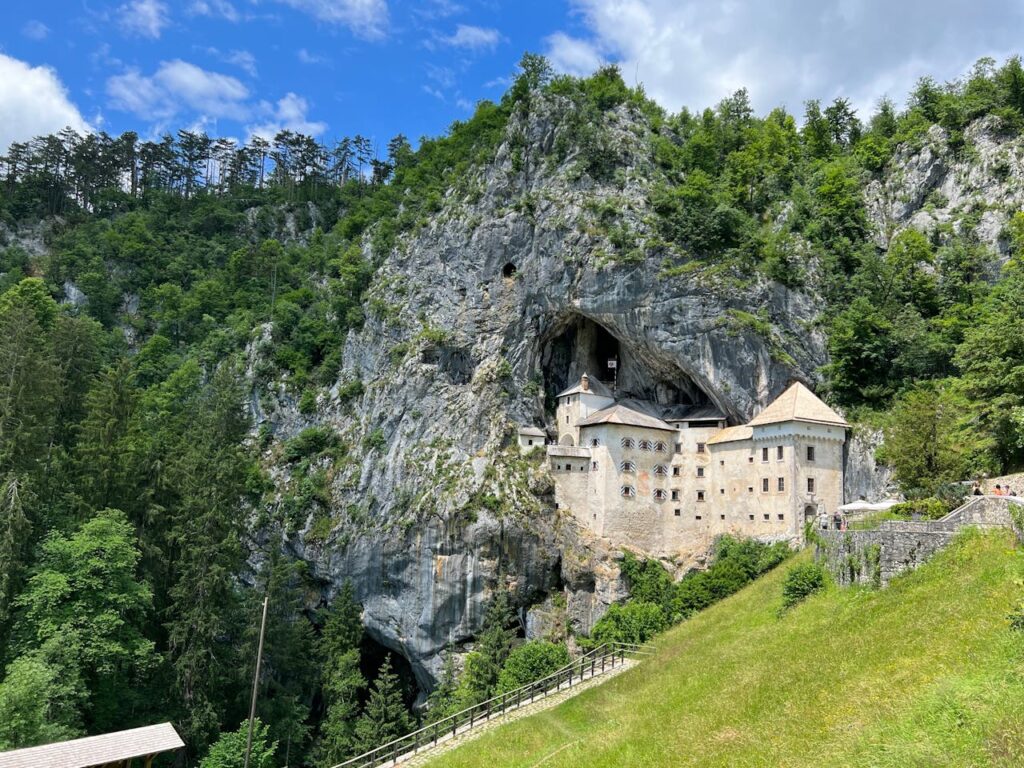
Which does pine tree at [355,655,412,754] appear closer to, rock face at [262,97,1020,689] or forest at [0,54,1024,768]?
forest at [0,54,1024,768]

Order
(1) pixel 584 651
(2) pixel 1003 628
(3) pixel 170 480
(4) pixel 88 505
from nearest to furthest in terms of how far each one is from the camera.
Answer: (2) pixel 1003 628 < (4) pixel 88 505 < (3) pixel 170 480 < (1) pixel 584 651

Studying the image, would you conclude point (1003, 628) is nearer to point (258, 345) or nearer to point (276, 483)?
point (276, 483)

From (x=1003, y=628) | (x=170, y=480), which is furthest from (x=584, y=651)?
(x=1003, y=628)

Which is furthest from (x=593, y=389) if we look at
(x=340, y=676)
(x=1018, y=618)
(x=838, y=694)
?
(x=1018, y=618)

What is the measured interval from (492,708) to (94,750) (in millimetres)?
14004

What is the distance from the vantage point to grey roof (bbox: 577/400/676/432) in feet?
169

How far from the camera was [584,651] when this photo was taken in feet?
151

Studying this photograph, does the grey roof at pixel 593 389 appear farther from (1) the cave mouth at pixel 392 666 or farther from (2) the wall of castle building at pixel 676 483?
(1) the cave mouth at pixel 392 666

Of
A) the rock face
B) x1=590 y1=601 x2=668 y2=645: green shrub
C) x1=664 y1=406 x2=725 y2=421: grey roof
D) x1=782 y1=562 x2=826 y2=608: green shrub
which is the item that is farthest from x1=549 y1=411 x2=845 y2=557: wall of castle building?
x1=782 y1=562 x2=826 y2=608: green shrub

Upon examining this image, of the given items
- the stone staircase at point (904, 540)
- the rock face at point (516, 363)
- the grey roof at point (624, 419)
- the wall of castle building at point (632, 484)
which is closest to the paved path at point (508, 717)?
the stone staircase at point (904, 540)

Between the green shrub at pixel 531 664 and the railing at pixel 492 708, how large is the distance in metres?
6.21

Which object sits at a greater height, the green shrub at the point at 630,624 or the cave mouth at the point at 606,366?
the cave mouth at the point at 606,366

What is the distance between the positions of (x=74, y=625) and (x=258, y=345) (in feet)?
129

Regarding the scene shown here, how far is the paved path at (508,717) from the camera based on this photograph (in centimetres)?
2361
